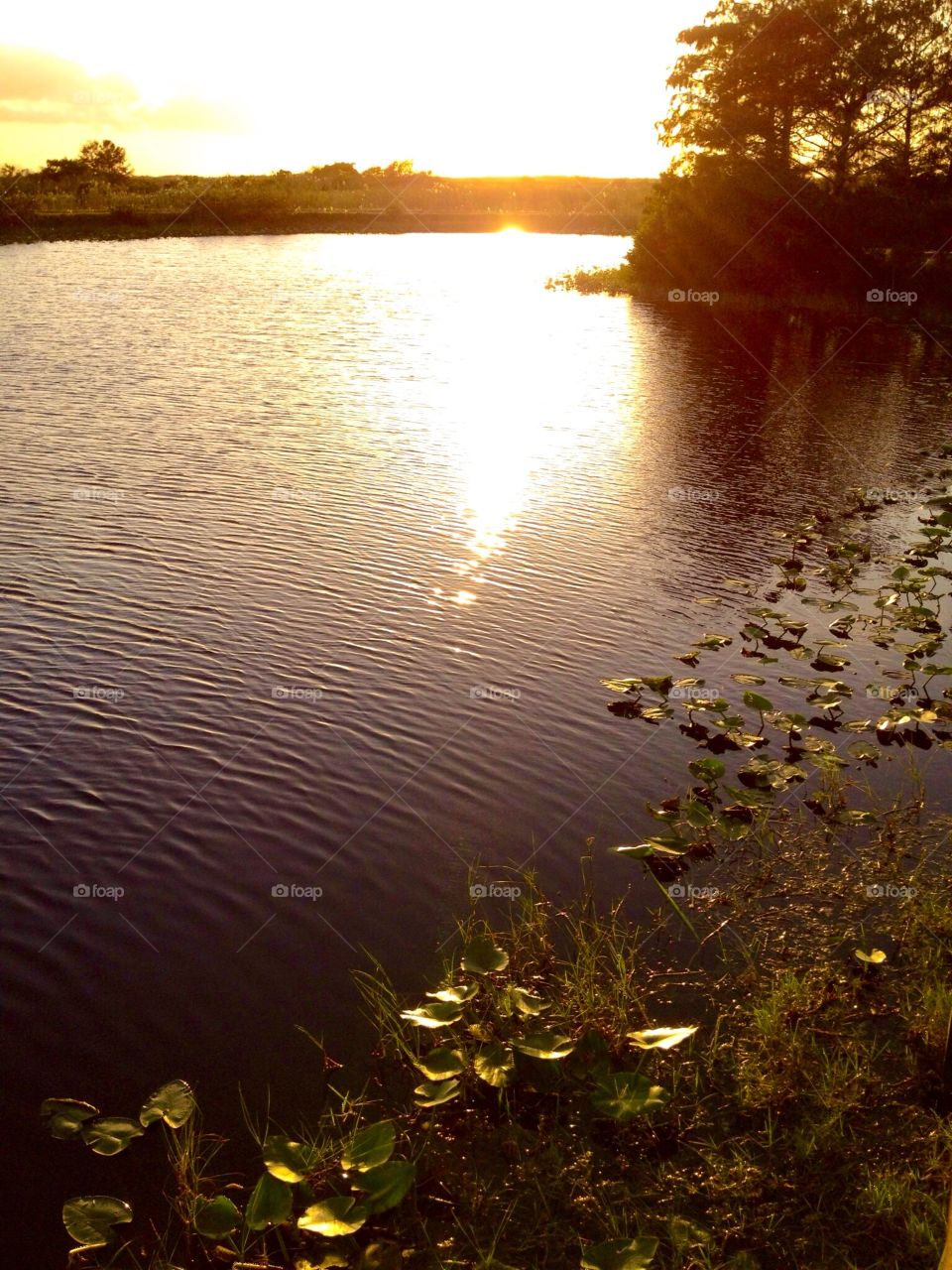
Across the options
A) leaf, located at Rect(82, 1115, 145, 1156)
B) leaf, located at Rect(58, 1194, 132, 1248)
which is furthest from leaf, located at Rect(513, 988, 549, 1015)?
leaf, located at Rect(58, 1194, 132, 1248)

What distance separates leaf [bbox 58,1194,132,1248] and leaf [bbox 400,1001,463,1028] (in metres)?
2.04

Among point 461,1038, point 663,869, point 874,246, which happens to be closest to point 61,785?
point 461,1038

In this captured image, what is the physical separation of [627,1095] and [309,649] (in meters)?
8.74

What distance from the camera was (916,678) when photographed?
14.6 meters

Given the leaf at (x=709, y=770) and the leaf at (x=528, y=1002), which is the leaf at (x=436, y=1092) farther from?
the leaf at (x=709, y=770)

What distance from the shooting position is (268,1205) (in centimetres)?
607

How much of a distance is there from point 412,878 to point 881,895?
4258 millimetres

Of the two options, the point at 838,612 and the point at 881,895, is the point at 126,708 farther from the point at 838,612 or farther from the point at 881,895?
the point at 838,612

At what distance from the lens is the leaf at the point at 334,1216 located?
19.1 feet

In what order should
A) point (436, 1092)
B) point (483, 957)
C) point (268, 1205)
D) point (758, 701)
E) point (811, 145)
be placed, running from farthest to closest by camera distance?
point (811, 145) < point (758, 701) < point (483, 957) < point (436, 1092) < point (268, 1205)

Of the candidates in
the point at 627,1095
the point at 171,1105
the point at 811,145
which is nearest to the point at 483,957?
the point at 627,1095

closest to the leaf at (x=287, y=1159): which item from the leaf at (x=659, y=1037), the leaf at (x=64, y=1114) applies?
the leaf at (x=64, y=1114)

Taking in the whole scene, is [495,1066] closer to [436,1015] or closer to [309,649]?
[436,1015]

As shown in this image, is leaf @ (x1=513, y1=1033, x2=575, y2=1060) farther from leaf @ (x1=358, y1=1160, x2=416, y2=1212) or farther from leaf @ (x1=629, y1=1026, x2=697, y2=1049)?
leaf @ (x1=358, y1=1160, x2=416, y2=1212)
